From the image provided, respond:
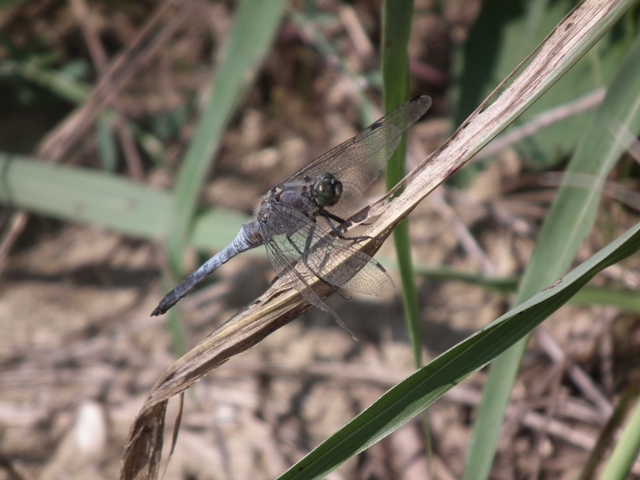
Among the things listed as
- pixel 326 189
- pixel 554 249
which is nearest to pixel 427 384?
pixel 554 249

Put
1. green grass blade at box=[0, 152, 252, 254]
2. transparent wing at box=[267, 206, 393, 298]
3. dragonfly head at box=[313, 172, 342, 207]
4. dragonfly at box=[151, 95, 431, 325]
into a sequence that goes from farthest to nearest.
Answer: green grass blade at box=[0, 152, 252, 254] < dragonfly head at box=[313, 172, 342, 207] < dragonfly at box=[151, 95, 431, 325] < transparent wing at box=[267, 206, 393, 298]

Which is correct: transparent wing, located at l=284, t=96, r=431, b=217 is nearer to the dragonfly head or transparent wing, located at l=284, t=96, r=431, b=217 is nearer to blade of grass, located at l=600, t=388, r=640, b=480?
the dragonfly head

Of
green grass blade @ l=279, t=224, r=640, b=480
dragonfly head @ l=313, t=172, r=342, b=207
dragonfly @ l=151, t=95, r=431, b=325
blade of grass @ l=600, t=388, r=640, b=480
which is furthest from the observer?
dragonfly head @ l=313, t=172, r=342, b=207

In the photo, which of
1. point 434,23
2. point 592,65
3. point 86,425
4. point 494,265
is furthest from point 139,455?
point 434,23

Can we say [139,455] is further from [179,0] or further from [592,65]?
[179,0]

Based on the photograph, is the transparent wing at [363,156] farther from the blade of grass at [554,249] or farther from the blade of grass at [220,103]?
the blade of grass at [554,249]

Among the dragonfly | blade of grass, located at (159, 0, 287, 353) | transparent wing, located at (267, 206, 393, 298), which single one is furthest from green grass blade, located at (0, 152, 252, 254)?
transparent wing, located at (267, 206, 393, 298)
